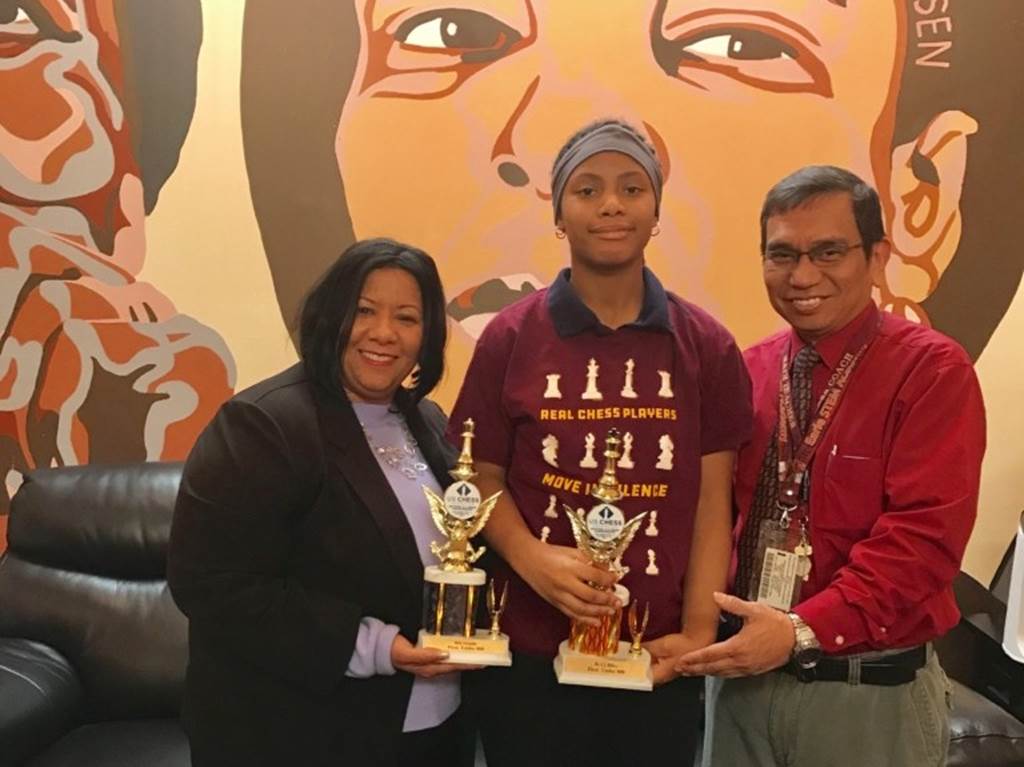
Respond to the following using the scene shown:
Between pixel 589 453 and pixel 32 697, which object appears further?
pixel 32 697

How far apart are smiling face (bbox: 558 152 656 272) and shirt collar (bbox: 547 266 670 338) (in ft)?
0.25

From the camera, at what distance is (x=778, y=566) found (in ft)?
4.34

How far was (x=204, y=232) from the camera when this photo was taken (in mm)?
2484

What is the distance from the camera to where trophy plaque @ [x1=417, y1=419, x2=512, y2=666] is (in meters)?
1.31

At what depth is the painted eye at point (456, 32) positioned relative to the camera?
8.04 ft

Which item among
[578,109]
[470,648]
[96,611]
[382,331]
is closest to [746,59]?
[578,109]

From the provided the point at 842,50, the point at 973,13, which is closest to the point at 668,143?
the point at 842,50

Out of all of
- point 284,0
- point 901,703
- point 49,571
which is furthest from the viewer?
point 284,0

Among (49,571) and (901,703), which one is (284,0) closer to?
(49,571)

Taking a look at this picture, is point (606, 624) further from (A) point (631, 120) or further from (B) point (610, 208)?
(A) point (631, 120)

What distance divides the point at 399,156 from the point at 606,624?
5.46 feet

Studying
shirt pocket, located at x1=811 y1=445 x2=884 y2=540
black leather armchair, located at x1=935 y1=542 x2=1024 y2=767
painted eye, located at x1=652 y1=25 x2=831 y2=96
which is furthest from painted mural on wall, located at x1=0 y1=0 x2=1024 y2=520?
shirt pocket, located at x1=811 y1=445 x2=884 y2=540

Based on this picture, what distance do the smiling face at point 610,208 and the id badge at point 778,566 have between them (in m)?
0.51

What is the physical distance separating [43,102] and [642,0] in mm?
1808
